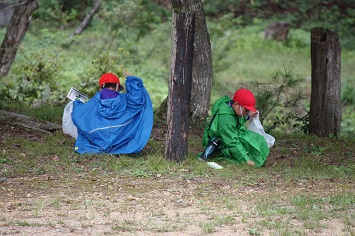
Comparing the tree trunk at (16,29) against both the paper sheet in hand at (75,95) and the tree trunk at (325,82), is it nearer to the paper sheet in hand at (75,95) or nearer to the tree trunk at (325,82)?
the paper sheet in hand at (75,95)

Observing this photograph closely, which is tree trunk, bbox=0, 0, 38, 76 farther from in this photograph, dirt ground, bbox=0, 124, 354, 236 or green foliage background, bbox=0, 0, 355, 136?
dirt ground, bbox=0, 124, 354, 236

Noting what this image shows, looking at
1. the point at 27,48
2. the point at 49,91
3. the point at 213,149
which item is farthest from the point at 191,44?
the point at 27,48

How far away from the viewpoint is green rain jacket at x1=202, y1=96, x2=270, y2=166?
8.66 meters

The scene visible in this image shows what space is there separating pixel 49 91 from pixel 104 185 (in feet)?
19.9

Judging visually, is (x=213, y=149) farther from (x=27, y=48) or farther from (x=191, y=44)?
(x=27, y=48)

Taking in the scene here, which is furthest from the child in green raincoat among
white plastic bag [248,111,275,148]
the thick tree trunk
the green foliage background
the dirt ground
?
the green foliage background

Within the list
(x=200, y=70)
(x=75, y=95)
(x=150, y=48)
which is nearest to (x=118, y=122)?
(x=75, y=95)

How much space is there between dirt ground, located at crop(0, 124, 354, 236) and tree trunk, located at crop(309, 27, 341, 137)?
3.24 metres

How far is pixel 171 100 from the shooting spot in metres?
8.34

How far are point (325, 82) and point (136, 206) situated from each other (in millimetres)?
5058

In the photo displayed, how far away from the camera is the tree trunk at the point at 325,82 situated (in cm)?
1075

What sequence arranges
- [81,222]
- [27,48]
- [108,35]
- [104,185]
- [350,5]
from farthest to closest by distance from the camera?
[350,5] < [108,35] < [27,48] < [104,185] < [81,222]

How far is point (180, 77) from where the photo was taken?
827 centimetres

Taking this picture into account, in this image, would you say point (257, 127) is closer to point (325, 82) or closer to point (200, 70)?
point (200, 70)
